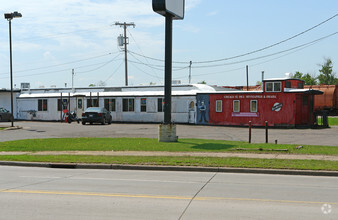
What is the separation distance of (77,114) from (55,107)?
10.4 ft

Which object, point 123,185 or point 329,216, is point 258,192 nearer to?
point 329,216

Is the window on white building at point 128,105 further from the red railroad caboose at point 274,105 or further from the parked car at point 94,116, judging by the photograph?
the red railroad caboose at point 274,105

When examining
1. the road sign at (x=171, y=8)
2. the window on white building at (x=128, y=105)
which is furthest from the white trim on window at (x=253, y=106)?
the road sign at (x=171, y=8)

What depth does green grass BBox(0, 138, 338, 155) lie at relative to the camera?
63.6 ft

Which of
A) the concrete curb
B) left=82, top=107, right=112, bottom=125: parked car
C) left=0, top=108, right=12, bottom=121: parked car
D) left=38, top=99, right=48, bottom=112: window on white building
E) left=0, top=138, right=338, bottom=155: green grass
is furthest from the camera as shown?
left=38, top=99, right=48, bottom=112: window on white building


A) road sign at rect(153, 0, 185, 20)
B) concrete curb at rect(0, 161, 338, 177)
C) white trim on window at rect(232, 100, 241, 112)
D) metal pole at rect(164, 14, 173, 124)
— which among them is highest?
road sign at rect(153, 0, 185, 20)

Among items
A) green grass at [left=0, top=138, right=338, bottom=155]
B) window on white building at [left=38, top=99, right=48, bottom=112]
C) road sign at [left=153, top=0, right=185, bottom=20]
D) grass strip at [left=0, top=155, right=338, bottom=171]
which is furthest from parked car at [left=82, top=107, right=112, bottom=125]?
grass strip at [left=0, top=155, right=338, bottom=171]

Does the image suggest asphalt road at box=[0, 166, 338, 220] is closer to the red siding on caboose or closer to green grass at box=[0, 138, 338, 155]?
green grass at box=[0, 138, 338, 155]

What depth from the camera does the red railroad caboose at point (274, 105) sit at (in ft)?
113

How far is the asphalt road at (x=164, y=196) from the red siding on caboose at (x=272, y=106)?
72.5 ft

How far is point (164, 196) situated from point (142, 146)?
11.6m

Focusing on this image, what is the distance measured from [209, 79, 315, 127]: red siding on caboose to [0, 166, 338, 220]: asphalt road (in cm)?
2208

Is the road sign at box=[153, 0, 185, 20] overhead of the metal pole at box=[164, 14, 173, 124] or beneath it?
overhead

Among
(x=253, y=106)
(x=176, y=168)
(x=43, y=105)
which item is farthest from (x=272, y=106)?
(x=43, y=105)
